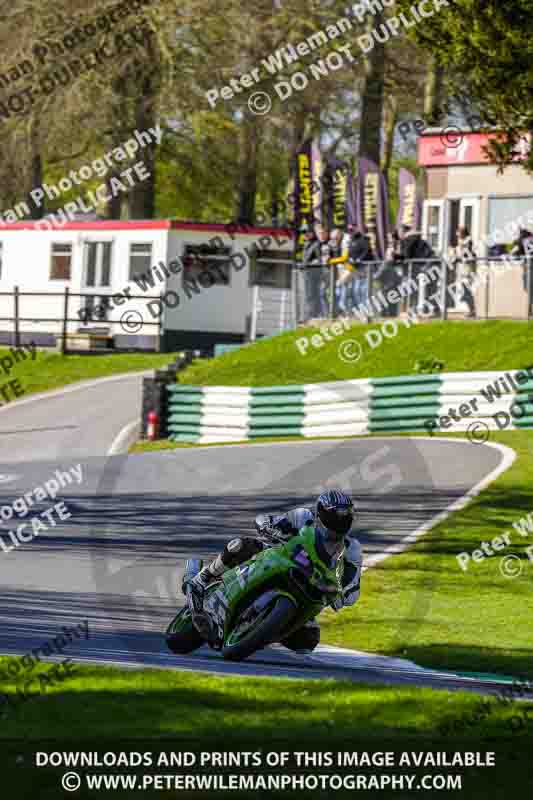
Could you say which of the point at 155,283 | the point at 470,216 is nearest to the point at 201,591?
the point at 470,216

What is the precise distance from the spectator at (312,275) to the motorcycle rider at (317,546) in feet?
69.2

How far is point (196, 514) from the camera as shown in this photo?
1806 centimetres

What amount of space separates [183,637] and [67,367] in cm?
2678

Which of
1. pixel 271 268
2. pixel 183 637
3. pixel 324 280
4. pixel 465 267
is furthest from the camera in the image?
pixel 271 268

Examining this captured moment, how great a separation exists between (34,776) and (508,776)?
198 centimetres

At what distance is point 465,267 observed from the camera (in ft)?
87.6

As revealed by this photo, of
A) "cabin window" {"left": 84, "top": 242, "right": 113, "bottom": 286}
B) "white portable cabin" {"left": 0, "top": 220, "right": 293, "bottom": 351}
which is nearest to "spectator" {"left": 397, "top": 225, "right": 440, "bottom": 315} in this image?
"white portable cabin" {"left": 0, "top": 220, "right": 293, "bottom": 351}

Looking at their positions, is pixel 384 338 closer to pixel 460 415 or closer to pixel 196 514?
pixel 460 415

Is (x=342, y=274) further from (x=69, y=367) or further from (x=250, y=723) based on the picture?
(x=250, y=723)

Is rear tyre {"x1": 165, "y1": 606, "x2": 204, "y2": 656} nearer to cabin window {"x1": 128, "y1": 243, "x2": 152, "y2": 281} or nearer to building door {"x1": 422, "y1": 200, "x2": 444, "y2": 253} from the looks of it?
building door {"x1": 422, "y1": 200, "x2": 444, "y2": 253}

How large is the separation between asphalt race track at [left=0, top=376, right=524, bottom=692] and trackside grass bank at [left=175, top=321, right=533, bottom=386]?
2539 mm

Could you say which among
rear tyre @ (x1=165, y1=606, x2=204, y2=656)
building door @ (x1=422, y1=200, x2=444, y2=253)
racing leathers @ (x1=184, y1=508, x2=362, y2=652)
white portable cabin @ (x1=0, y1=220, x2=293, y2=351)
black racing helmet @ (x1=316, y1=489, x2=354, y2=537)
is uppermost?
building door @ (x1=422, y1=200, x2=444, y2=253)

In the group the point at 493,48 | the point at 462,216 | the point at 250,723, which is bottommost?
the point at 250,723

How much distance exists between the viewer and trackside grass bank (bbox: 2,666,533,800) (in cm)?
616
